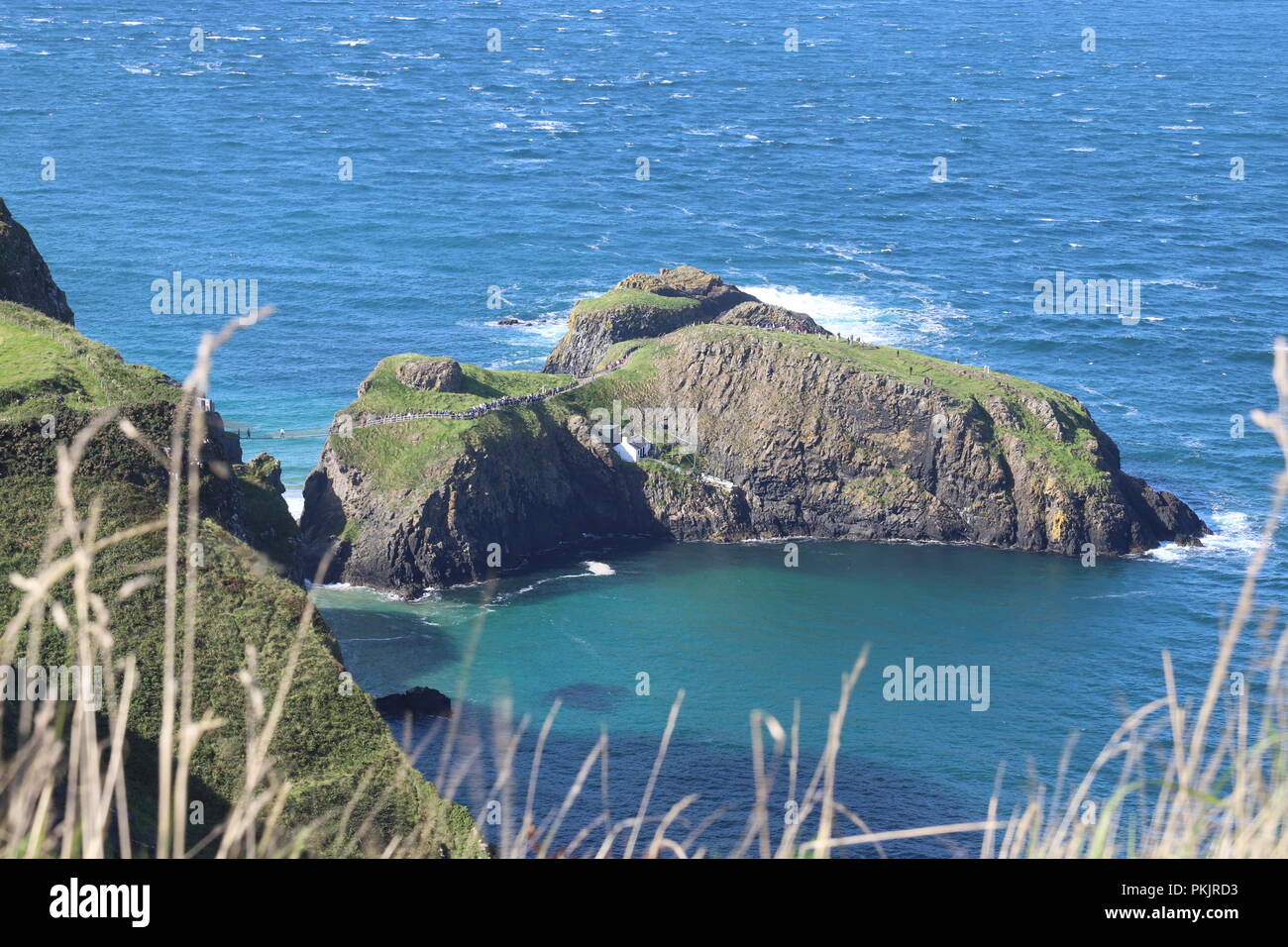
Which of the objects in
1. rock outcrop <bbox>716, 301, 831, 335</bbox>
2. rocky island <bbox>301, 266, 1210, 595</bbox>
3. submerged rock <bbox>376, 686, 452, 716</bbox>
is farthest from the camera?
rock outcrop <bbox>716, 301, 831, 335</bbox>

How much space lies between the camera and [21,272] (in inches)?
3529

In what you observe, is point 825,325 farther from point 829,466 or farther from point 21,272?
point 21,272

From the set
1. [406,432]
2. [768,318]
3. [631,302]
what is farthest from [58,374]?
[768,318]

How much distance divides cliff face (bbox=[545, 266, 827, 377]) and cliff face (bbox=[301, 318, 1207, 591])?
586 inches

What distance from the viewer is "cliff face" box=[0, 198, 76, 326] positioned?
8850 cm

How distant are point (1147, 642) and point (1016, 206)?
116 meters

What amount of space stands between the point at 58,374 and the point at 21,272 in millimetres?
18351

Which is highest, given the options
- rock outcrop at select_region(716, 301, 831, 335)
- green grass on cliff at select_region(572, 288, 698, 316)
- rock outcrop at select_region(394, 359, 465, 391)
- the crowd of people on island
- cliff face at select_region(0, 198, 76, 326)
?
cliff face at select_region(0, 198, 76, 326)

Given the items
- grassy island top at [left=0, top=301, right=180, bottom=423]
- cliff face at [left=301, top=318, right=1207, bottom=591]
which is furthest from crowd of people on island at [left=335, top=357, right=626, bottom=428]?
grassy island top at [left=0, top=301, right=180, bottom=423]

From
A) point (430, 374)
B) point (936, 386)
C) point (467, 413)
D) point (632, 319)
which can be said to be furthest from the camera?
point (632, 319)

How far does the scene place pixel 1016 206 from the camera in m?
199

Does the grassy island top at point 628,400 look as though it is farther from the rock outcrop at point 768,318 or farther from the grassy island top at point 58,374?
the grassy island top at point 58,374

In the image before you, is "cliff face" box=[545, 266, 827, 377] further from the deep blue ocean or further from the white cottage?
the white cottage

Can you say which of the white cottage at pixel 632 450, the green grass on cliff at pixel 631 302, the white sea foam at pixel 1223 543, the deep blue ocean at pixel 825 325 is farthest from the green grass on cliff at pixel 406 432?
the white sea foam at pixel 1223 543
